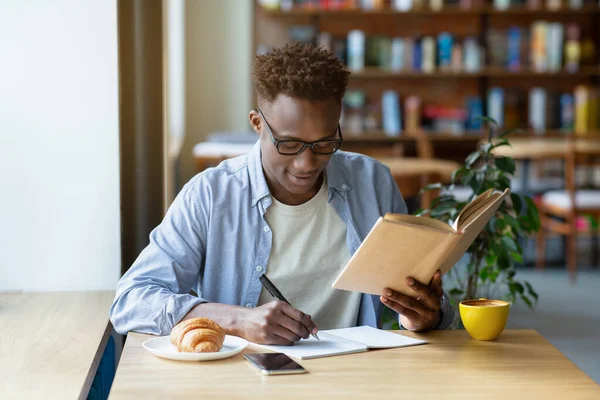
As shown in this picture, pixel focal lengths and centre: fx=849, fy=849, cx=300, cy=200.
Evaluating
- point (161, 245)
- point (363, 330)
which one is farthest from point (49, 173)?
point (363, 330)

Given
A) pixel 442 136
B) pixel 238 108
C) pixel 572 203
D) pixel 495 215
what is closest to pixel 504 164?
pixel 495 215

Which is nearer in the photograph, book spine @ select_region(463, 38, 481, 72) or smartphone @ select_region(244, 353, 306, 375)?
smartphone @ select_region(244, 353, 306, 375)

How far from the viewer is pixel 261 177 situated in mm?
1815

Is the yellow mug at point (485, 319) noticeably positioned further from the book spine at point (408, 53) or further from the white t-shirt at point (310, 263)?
the book spine at point (408, 53)

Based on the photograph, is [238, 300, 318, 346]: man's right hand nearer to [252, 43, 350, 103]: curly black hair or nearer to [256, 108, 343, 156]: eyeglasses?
[256, 108, 343, 156]: eyeglasses

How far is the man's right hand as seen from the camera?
56.9 inches

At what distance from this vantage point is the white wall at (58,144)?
6.70 ft

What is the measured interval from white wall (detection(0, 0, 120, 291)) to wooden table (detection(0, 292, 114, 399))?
0.09 meters

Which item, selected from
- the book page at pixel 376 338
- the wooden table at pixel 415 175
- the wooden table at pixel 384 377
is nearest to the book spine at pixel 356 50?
the wooden table at pixel 415 175

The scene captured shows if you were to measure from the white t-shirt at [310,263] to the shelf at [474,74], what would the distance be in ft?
15.6

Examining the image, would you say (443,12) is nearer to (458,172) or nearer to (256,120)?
(458,172)

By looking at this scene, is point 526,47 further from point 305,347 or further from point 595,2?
point 305,347

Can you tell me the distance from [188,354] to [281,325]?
179 mm

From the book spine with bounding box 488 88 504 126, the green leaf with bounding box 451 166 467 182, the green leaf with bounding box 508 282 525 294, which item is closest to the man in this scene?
the green leaf with bounding box 451 166 467 182
